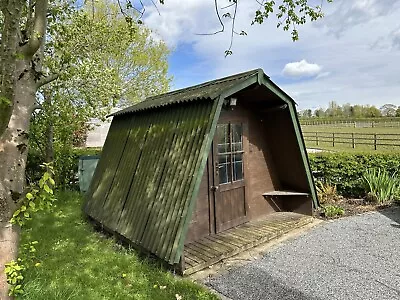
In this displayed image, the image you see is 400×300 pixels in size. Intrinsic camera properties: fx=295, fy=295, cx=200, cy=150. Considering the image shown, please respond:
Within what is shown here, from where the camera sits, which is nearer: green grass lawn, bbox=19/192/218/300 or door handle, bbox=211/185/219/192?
green grass lawn, bbox=19/192/218/300

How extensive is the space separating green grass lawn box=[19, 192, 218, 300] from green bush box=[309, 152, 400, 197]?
6154mm

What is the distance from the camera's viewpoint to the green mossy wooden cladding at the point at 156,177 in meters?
4.53

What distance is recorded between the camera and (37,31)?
238cm

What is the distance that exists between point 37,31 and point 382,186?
28.0ft

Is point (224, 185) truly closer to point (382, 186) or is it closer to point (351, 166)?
point (351, 166)

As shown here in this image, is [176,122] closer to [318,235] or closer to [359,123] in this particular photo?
[318,235]

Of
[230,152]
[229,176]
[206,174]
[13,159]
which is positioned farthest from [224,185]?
[13,159]

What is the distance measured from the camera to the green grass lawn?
3736mm

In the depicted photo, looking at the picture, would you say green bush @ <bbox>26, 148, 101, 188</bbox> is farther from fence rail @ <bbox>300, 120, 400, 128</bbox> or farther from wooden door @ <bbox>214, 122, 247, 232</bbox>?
fence rail @ <bbox>300, 120, 400, 128</bbox>

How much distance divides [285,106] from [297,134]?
66cm

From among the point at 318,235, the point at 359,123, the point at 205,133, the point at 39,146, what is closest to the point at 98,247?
the point at 205,133

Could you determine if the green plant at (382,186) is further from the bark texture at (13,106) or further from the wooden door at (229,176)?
the bark texture at (13,106)

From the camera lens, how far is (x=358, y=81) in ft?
67.7

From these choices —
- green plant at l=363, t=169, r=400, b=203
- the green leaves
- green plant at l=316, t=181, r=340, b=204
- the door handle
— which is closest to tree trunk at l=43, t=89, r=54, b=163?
the door handle
